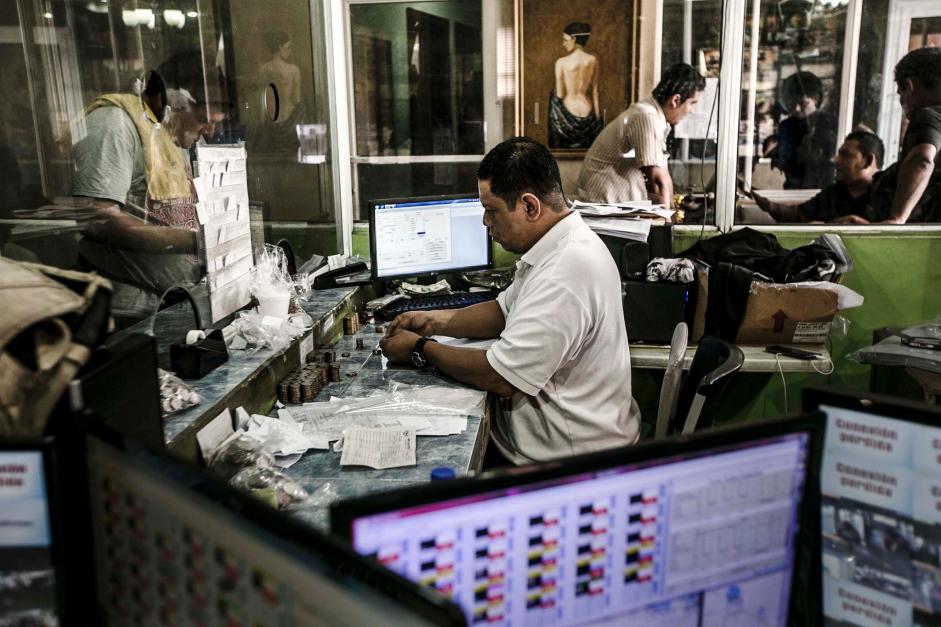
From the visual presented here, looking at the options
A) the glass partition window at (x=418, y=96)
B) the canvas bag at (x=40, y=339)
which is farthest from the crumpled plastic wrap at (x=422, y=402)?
the glass partition window at (x=418, y=96)

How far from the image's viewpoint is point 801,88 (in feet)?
14.5

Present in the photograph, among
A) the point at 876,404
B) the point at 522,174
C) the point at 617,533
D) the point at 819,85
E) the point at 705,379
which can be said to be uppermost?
the point at 819,85

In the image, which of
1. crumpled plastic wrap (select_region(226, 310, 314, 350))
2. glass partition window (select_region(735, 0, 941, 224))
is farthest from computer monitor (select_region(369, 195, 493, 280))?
glass partition window (select_region(735, 0, 941, 224))

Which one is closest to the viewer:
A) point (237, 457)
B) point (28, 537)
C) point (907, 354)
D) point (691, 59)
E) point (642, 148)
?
point (28, 537)

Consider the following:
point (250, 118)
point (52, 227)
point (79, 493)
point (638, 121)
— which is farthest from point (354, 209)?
point (79, 493)

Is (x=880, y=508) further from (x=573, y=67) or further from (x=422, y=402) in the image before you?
(x=573, y=67)

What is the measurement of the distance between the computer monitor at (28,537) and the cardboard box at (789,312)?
8.45ft

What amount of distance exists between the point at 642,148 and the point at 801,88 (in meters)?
1.68

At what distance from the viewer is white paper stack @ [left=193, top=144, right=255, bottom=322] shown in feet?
6.58

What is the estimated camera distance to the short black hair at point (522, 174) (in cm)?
204

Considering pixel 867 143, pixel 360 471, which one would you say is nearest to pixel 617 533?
pixel 360 471

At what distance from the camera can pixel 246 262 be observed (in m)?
2.28

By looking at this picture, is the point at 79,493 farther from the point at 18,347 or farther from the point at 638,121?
the point at 638,121

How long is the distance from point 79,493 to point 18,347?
30 cm
